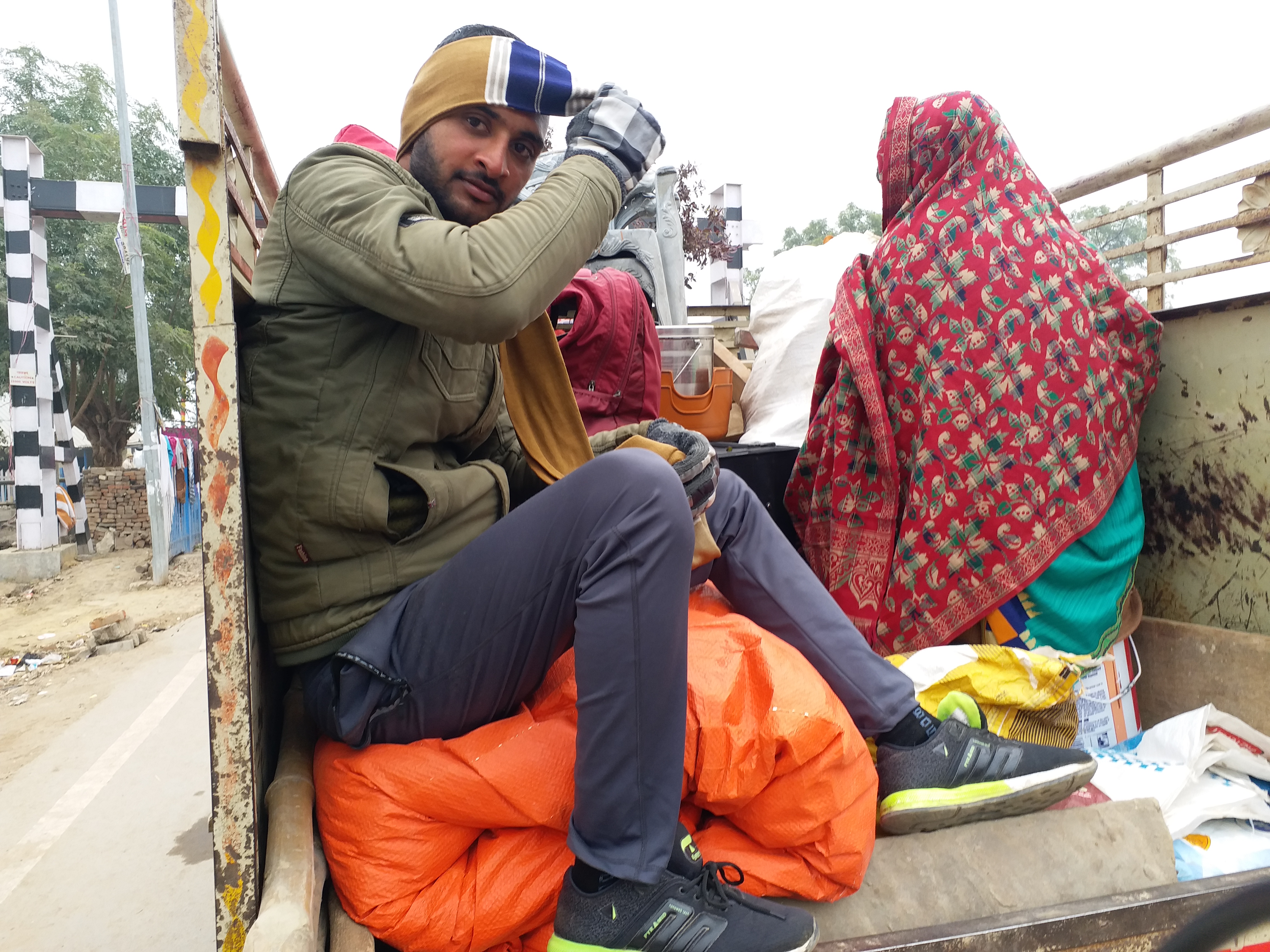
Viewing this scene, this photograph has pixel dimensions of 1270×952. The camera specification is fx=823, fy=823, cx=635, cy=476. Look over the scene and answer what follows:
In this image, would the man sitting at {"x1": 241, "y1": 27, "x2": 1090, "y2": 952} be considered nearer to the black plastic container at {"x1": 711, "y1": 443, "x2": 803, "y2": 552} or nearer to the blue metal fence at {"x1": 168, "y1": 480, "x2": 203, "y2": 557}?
the black plastic container at {"x1": 711, "y1": 443, "x2": 803, "y2": 552}

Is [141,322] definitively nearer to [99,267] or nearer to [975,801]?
[99,267]

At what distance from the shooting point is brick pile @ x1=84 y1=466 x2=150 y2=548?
12.2 m

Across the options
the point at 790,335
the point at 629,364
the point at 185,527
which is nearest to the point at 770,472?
the point at 629,364

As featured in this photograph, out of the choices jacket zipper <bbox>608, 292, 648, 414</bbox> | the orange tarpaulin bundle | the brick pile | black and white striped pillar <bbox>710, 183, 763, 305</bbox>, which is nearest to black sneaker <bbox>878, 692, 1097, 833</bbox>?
the orange tarpaulin bundle

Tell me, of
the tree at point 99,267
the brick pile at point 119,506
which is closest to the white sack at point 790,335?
the brick pile at point 119,506

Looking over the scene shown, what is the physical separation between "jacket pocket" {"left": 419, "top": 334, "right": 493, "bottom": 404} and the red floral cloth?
42.6 inches

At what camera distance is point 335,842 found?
1184mm

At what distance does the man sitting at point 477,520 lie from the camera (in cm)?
112

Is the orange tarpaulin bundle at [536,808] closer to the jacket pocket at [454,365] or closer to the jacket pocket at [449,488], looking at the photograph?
the jacket pocket at [449,488]

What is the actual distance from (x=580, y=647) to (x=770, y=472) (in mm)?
1371

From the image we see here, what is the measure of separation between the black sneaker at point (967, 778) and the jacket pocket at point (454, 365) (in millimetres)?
966

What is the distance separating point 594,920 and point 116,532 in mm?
13455

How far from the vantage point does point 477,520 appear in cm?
139

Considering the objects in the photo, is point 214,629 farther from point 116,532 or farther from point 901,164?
point 116,532
